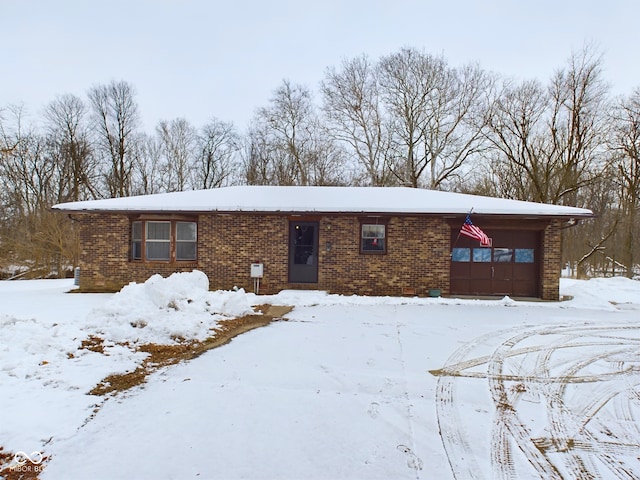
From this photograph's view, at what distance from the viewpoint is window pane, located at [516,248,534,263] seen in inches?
466

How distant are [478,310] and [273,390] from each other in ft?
23.3

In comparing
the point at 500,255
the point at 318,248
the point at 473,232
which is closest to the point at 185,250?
the point at 318,248

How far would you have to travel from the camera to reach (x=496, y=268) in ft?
39.0

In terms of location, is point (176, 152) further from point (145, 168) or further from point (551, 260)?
point (551, 260)

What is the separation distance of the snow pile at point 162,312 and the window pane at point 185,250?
3.16 metres

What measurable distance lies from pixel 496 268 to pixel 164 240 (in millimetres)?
10921

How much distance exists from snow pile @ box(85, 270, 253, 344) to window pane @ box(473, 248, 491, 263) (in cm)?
753

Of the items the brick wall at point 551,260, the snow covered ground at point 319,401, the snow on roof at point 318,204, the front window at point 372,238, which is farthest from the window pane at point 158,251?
the brick wall at point 551,260

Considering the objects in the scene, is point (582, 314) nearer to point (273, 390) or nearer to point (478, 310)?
point (478, 310)

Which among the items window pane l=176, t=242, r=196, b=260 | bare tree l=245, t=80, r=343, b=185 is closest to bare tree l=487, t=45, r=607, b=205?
bare tree l=245, t=80, r=343, b=185

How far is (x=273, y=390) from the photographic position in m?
4.30

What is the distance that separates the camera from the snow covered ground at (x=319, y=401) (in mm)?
2945

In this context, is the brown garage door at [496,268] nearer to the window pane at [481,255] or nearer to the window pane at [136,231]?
the window pane at [481,255]

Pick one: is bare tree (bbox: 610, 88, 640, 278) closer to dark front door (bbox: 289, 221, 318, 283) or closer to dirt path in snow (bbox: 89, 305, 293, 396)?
dark front door (bbox: 289, 221, 318, 283)
